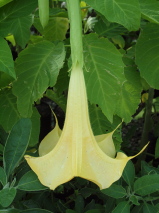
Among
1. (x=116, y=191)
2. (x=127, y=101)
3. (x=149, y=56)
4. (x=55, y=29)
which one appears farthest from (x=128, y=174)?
(x=55, y=29)

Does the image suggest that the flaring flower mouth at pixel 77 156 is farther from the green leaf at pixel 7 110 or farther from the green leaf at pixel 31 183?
the green leaf at pixel 7 110

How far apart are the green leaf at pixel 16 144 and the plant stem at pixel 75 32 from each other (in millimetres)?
232

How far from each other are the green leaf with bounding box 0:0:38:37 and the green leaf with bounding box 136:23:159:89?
0.33 metres

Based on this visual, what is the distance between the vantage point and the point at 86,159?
56cm

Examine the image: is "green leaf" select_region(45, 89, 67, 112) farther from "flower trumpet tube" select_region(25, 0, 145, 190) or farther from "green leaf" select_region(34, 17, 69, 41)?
"flower trumpet tube" select_region(25, 0, 145, 190)

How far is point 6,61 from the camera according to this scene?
0.71 metres

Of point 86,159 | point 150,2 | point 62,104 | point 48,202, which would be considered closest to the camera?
point 86,159

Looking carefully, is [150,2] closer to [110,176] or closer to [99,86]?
[99,86]

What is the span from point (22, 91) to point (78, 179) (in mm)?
293

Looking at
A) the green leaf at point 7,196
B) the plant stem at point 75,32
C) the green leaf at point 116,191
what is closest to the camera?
the plant stem at point 75,32

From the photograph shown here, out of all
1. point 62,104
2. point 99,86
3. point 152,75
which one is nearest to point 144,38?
point 152,75

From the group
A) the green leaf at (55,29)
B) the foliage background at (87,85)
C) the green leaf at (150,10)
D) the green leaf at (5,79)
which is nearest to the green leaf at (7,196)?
the foliage background at (87,85)

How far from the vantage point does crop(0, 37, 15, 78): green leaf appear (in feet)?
2.29

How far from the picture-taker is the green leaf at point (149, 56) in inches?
38.0
